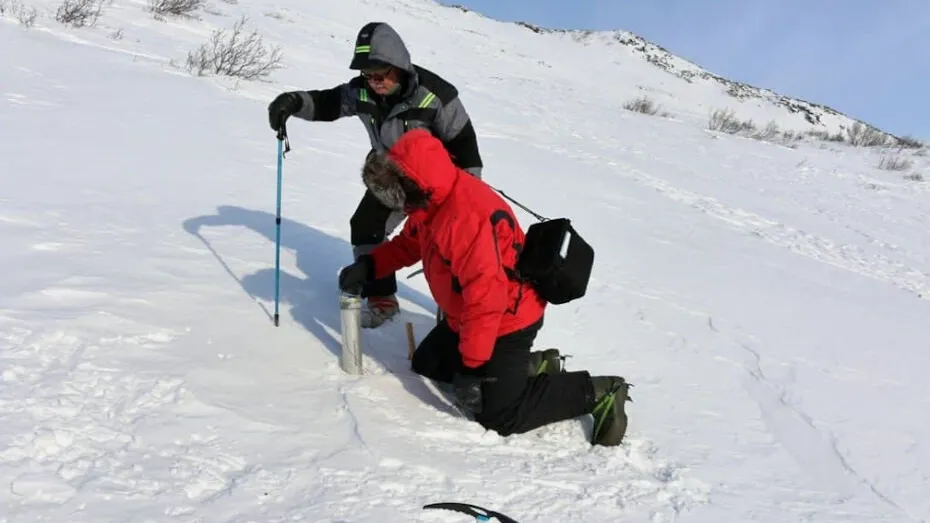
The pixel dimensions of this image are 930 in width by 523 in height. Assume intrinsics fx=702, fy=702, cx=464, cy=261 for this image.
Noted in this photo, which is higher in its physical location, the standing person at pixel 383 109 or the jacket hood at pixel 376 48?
the jacket hood at pixel 376 48

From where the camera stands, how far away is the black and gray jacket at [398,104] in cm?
327

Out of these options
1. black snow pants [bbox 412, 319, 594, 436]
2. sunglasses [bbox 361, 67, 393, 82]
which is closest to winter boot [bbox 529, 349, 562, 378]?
black snow pants [bbox 412, 319, 594, 436]

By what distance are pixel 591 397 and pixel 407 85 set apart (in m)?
1.75

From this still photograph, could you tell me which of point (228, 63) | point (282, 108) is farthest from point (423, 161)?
point (228, 63)

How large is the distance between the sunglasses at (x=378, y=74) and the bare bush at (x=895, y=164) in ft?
40.5

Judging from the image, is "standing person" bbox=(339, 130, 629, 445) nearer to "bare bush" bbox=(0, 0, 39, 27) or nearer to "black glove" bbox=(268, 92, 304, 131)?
"black glove" bbox=(268, 92, 304, 131)

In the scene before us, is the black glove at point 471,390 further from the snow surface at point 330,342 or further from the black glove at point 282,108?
the black glove at point 282,108

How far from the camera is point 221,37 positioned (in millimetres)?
11312

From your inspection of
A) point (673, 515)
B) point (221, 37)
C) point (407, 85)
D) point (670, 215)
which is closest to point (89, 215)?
point (407, 85)

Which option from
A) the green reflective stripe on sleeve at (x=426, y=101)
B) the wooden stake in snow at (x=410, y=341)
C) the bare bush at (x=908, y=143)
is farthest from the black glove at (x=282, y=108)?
the bare bush at (x=908, y=143)

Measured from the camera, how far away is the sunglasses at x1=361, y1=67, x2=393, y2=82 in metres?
3.35

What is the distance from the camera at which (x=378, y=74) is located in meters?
3.38

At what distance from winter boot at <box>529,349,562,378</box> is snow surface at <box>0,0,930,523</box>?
336 mm

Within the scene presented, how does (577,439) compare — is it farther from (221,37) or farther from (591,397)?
(221,37)
